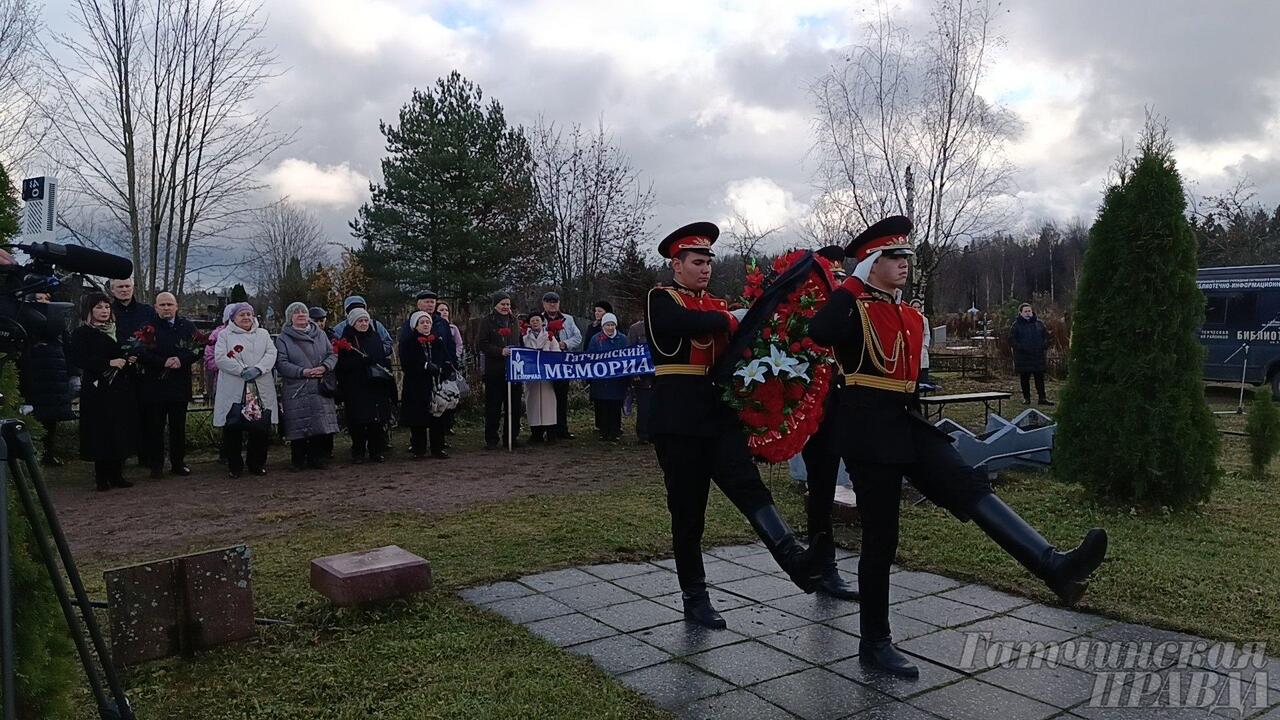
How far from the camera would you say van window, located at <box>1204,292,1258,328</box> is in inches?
672

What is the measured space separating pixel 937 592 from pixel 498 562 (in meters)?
2.64

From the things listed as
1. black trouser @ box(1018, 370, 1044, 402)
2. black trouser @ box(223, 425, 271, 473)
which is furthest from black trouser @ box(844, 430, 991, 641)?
black trouser @ box(1018, 370, 1044, 402)

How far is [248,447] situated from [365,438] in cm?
140

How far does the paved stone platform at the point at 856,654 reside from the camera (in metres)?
3.48

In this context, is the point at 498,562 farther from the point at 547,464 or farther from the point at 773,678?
the point at 547,464

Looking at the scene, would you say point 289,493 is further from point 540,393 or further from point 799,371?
point 799,371

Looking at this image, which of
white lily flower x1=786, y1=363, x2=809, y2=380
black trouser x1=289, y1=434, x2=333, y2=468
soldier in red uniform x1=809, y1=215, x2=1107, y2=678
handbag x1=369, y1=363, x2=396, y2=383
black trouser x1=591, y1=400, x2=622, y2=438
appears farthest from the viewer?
black trouser x1=591, y1=400, x2=622, y2=438

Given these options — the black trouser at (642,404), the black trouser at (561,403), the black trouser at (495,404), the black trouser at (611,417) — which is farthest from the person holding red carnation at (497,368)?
the black trouser at (642,404)

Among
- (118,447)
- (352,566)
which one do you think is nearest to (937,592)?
(352,566)

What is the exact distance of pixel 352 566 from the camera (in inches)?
182

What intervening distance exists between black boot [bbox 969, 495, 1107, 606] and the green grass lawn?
3.61 ft

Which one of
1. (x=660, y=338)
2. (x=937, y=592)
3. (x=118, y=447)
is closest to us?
(x=660, y=338)

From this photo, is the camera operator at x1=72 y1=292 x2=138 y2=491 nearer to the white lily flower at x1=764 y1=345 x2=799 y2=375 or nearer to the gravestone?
the gravestone

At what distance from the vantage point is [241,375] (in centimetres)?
896
